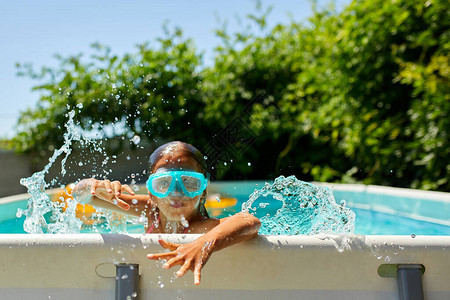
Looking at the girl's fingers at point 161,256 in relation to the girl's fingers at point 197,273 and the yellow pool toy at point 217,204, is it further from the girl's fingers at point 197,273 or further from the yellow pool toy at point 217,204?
the yellow pool toy at point 217,204

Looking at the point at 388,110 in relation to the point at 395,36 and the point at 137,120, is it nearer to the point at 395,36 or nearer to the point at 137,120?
the point at 395,36

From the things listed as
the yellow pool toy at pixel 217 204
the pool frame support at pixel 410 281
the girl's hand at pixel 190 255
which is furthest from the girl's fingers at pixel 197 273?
the yellow pool toy at pixel 217 204

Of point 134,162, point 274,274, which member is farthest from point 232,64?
point 274,274

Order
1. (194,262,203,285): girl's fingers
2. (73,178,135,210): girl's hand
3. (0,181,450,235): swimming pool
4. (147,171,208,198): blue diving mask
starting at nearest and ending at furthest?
(194,262,203,285): girl's fingers → (147,171,208,198): blue diving mask → (73,178,135,210): girl's hand → (0,181,450,235): swimming pool

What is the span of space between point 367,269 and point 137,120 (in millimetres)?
5497

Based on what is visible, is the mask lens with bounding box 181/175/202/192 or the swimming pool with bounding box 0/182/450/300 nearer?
the swimming pool with bounding box 0/182/450/300

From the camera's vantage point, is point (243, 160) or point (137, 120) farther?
point (243, 160)

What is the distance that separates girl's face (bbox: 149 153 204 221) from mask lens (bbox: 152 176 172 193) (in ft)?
0.14

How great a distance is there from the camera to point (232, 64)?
7.34 meters

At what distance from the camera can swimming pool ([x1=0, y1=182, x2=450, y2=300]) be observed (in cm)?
148

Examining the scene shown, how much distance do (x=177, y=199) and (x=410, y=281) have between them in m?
1.08

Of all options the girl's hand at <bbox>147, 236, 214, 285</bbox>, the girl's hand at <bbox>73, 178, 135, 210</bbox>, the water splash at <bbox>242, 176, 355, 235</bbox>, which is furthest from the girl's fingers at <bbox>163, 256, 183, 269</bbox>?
the water splash at <bbox>242, 176, 355, 235</bbox>

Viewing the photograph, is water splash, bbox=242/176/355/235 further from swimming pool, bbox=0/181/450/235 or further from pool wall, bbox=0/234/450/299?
swimming pool, bbox=0/181/450/235

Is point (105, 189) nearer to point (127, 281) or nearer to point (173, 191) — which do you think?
point (173, 191)
